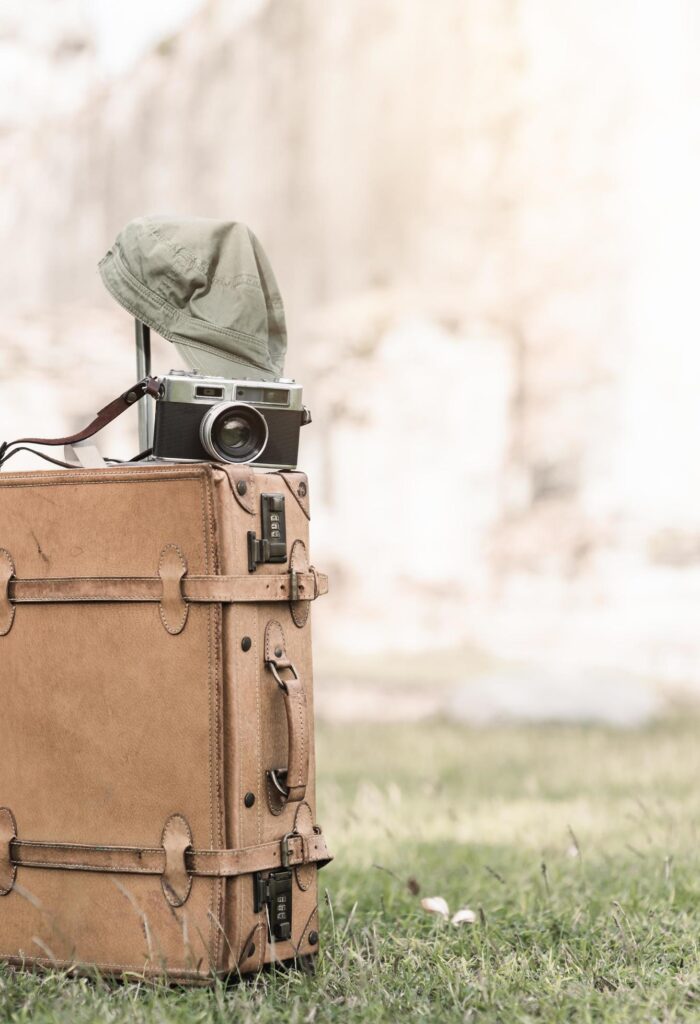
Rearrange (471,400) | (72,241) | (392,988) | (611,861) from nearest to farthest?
1. (392,988)
2. (611,861)
3. (72,241)
4. (471,400)

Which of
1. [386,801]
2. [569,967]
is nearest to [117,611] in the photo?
[569,967]

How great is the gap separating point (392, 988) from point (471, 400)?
22.1ft

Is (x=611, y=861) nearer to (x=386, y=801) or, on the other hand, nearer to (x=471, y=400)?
(x=386, y=801)

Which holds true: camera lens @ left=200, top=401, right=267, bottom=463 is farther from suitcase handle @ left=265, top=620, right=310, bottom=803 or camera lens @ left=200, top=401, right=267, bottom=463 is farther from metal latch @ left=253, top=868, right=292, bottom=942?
metal latch @ left=253, top=868, right=292, bottom=942

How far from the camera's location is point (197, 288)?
2441 millimetres

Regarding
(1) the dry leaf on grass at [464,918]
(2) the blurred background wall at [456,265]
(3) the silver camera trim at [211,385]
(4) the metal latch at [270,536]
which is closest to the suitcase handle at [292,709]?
(4) the metal latch at [270,536]

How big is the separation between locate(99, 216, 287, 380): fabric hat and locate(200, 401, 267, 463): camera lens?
0.65 ft

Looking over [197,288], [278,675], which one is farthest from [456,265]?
[278,675]

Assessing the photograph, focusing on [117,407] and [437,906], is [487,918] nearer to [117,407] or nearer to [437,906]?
[437,906]

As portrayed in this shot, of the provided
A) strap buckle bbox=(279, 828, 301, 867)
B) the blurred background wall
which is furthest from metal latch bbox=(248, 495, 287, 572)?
the blurred background wall

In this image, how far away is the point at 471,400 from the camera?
8594 mm

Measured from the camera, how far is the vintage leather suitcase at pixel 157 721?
209 centimetres

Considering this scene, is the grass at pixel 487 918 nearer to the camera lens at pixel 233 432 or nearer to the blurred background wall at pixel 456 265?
the camera lens at pixel 233 432

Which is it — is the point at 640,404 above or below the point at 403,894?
above
